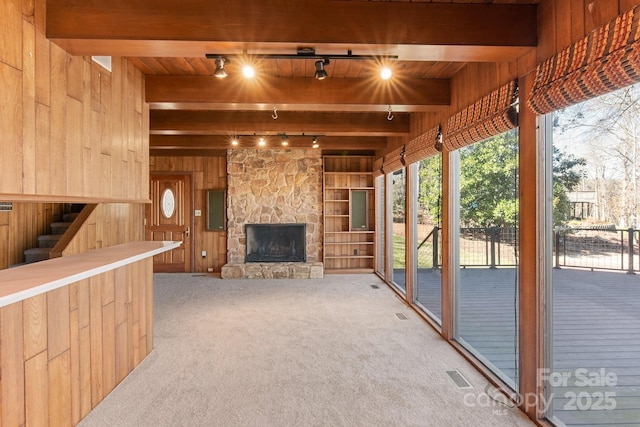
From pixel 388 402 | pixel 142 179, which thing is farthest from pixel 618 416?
pixel 142 179

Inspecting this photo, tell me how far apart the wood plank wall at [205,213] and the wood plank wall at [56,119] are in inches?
174

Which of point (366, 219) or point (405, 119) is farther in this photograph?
point (366, 219)

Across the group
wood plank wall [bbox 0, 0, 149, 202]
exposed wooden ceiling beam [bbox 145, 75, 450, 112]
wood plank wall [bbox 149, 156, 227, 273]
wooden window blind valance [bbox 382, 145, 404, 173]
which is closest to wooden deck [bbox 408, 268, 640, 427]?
exposed wooden ceiling beam [bbox 145, 75, 450, 112]

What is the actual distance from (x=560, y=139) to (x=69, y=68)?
305 centimetres

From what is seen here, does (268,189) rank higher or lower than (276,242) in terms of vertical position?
higher

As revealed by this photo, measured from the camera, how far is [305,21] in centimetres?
203

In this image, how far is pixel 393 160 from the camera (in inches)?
207

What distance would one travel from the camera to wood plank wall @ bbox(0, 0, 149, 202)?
1602 millimetres

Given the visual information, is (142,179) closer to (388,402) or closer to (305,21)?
(305,21)

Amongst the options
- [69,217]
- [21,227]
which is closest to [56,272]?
[21,227]

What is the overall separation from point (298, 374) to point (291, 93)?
99.1 inches

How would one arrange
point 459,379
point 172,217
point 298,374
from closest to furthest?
point 459,379
point 298,374
point 172,217

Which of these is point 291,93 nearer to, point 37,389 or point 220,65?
point 220,65

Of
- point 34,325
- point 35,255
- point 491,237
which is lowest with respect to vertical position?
point 34,325
